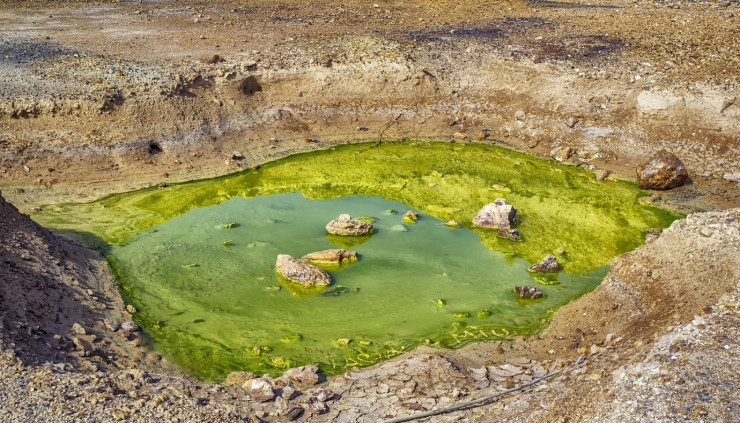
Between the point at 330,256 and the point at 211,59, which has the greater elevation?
the point at 211,59

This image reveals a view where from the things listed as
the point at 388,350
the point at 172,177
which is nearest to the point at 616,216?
the point at 388,350

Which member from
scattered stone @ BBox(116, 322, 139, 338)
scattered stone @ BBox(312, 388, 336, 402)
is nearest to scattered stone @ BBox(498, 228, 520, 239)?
scattered stone @ BBox(312, 388, 336, 402)

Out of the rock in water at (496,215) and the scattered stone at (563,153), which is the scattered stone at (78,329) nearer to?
the rock in water at (496,215)

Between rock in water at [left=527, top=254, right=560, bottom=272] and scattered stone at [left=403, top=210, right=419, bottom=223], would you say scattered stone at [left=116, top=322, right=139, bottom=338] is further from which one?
rock in water at [left=527, top=254, right=560, bottom=272]

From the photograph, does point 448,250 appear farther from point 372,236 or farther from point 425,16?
point 425,16

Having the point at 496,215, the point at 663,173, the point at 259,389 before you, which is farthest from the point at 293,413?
the point at 663,173

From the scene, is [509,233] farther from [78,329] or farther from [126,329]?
[78,329]
